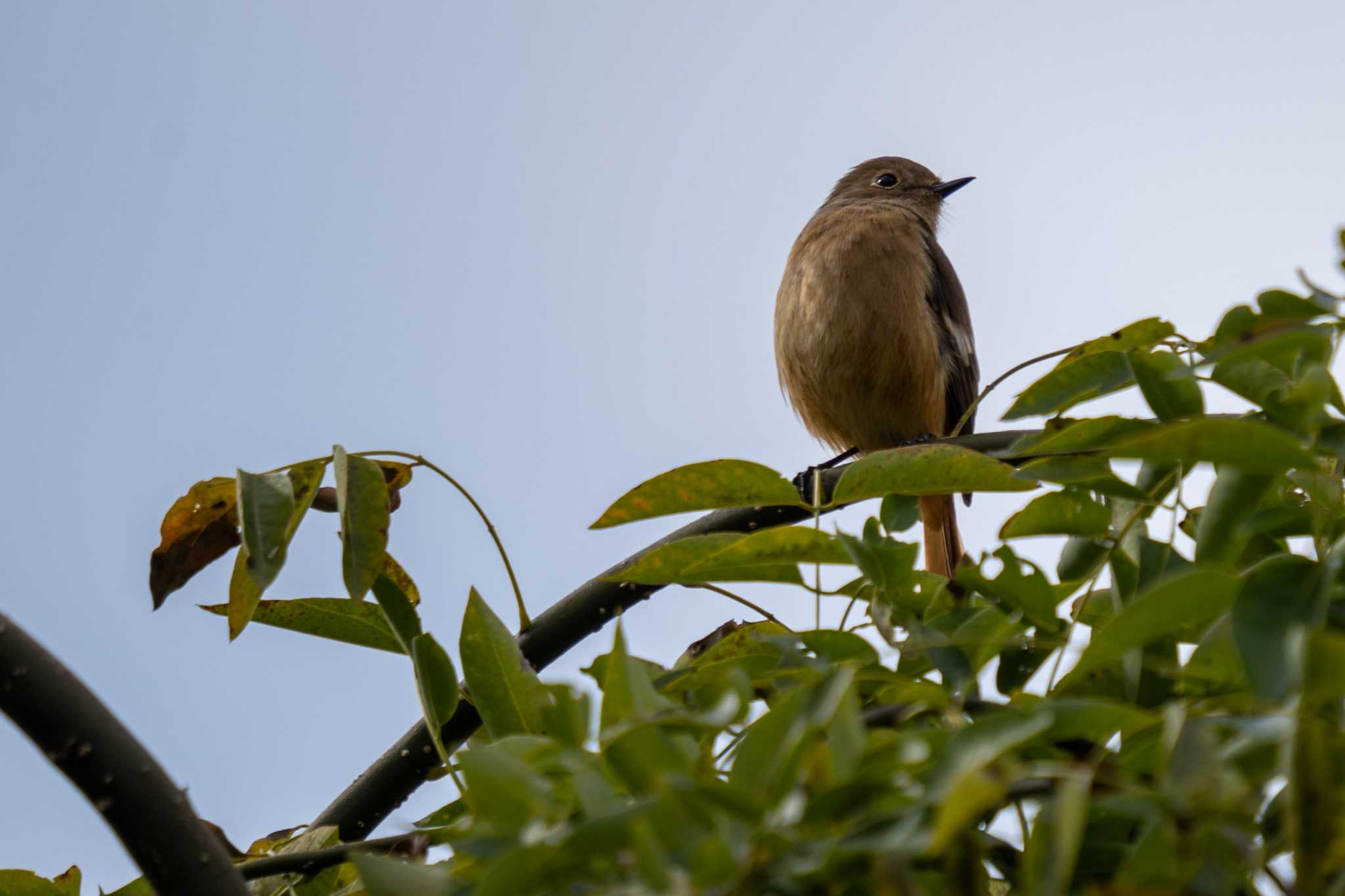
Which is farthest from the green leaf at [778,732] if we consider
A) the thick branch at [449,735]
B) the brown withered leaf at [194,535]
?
the thick branch at [449,735]

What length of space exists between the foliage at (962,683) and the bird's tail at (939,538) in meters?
3.95

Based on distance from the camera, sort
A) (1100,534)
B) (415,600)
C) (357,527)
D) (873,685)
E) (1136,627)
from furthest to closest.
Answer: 1. (415,600)
2. (357,527)
3. (1100,534)
4. (873,685)
5. (1136,627)

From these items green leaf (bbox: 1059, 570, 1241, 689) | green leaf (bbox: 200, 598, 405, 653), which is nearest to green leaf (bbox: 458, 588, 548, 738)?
green leaf (bbox: 200, 598, 405, 653)

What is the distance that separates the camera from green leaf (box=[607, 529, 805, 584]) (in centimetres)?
142

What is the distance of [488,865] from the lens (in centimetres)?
103

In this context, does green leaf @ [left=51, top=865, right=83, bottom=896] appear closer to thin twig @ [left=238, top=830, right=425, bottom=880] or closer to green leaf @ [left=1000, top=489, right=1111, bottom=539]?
thin twig @ [left=238, top=830, right=425, bottom=880]

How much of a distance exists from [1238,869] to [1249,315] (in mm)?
637

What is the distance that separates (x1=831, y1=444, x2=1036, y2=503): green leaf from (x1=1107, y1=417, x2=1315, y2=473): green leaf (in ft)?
1.39

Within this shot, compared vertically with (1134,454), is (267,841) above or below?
below

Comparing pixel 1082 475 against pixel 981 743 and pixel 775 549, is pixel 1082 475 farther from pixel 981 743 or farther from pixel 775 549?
pixel 981 743

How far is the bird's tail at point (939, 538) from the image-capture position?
18.9 ft

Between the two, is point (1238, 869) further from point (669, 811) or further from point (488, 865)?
point (488, 865)

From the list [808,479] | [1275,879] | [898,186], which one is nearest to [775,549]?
[1275,879]

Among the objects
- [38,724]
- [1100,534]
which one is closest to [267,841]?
[38,724]
